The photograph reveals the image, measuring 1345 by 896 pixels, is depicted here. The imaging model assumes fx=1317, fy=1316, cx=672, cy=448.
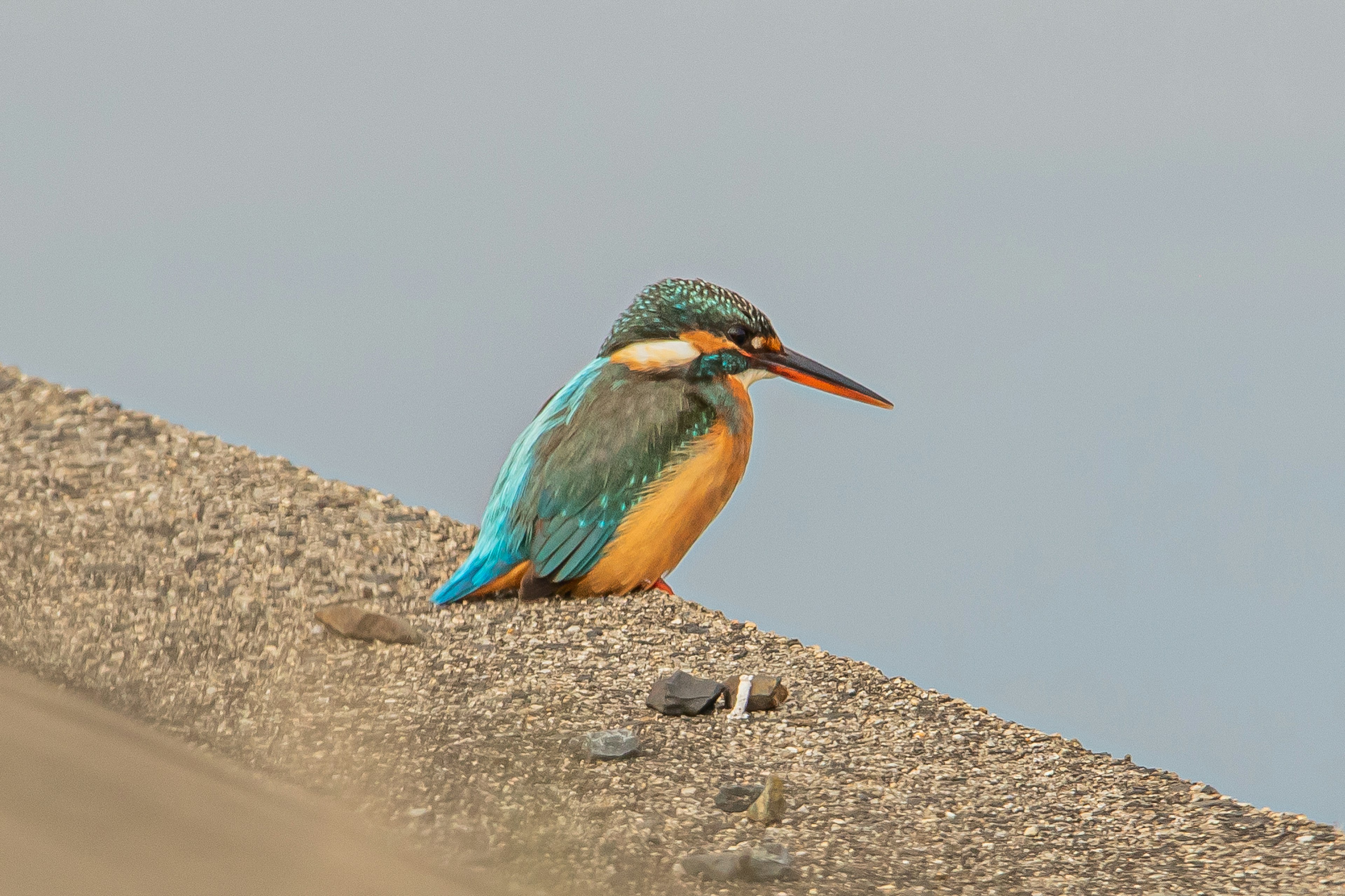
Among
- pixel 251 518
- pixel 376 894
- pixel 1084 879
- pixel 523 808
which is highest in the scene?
pixel 251 518

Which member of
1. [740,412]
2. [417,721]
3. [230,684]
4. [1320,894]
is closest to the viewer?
[1320,894]

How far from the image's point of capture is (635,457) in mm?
4410

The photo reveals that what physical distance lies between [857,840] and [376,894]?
4.07ft

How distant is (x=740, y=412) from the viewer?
4.59 metres

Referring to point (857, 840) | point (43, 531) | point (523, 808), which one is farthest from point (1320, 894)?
point (43, 531)

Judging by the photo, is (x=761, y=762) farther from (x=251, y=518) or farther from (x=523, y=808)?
(x=251, y=518)

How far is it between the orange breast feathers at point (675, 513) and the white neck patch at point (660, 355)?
0.70 ft

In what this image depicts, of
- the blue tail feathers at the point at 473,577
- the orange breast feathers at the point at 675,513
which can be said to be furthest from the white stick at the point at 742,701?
the blue tail feathers at the point at 473,577

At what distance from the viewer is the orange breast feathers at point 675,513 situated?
4.43 metres

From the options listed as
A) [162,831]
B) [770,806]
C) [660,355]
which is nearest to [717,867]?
[770,806]

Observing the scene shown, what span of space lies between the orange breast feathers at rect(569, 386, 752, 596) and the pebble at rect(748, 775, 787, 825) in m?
1.26

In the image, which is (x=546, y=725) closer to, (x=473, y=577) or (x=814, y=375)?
(x=473, y=577)

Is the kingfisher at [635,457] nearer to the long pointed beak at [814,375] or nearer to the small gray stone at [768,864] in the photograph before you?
the long pointed beak at [814,375]

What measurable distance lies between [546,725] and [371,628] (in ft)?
2.79
